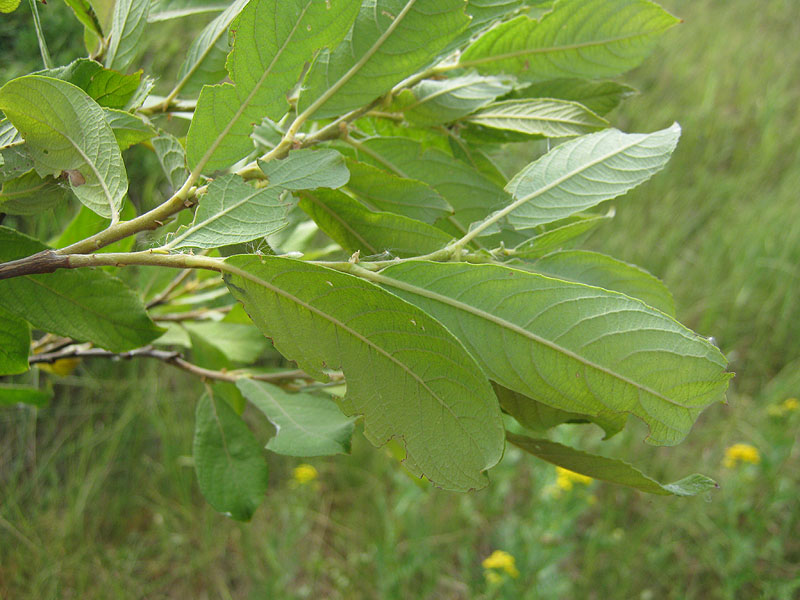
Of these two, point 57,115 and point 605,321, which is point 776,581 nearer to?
point 605,321

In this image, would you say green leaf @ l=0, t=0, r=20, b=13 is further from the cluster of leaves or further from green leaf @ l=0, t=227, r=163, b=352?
green leaf @ l=0, t=227, r=163, b=352

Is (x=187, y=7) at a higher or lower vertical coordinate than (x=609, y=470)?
higher

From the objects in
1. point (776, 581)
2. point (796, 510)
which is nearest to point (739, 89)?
point (796, 510)

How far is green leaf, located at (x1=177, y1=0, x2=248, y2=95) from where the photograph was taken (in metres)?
0.56

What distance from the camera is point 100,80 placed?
1.57 feet

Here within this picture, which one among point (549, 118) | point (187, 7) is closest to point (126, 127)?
point (187, 7)

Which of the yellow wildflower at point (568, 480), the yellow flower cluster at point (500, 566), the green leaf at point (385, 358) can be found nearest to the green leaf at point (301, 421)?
the green leaf at point (385, 358)

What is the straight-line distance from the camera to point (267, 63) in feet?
1.42

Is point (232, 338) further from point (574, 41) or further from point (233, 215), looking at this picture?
point (574, 41)

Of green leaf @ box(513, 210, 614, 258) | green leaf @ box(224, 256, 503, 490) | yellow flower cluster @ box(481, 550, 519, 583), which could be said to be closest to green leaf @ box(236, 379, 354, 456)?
green leaf @ box(224, 256, 503, 490)

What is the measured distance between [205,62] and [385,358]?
355 millimetres

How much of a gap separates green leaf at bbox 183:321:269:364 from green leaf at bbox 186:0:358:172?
38 centimetres

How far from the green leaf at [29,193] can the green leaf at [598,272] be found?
388mm

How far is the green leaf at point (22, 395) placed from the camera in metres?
0.65
